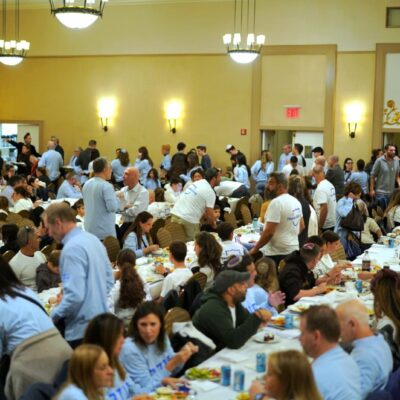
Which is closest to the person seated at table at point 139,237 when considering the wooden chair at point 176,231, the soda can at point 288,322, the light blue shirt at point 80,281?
the wooden chair at point 176,231

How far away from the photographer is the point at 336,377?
14.6 ft

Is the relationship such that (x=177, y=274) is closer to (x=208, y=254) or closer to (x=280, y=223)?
(x=208, y=254)

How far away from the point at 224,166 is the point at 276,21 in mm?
4037

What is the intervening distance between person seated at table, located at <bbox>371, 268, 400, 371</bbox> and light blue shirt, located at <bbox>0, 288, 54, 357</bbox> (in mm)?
2523

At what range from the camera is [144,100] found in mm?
22281

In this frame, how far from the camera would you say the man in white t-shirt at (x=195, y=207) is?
1105 cm

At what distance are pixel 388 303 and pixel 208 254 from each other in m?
2.37

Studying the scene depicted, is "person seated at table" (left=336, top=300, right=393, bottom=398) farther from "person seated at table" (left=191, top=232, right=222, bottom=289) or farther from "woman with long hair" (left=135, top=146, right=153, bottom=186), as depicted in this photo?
"woman with long hair" (left=135, top=146, right=153, bottom=186)

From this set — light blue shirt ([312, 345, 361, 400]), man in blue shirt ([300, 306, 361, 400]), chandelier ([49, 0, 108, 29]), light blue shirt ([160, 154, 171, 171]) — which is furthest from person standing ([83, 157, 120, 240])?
light blue shirt ([160, 154, 171, 171])

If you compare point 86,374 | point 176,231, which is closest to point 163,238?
point 176,231

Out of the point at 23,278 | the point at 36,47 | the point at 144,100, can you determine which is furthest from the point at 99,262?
the point at 36,47

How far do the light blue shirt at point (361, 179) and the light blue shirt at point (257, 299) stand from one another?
412 inches

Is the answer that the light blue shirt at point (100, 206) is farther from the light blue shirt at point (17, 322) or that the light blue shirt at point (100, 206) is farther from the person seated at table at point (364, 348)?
the person seated at table at point (364, 348)

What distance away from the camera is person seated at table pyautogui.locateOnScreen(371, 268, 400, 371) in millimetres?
5852
